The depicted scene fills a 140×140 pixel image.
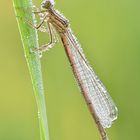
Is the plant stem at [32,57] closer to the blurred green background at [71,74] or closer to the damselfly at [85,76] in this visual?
the damselfly at [85,76]

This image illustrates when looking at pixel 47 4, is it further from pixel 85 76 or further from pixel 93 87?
pixel 93 87

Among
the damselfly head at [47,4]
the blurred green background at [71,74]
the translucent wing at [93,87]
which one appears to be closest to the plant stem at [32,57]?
the damselfly head at [47,4]

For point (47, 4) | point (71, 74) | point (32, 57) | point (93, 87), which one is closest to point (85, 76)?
point (93, 87)

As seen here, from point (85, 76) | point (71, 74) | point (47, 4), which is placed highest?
point (47, 4)

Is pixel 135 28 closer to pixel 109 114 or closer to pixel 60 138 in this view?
pixel 109 114

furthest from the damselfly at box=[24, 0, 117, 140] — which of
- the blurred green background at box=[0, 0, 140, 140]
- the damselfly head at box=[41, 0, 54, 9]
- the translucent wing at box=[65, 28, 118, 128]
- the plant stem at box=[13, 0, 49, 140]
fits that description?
the plant stem at box=[13, 0, 49, 140]

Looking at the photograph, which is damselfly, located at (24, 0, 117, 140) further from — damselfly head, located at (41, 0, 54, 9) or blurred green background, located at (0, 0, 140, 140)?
blurred green background, located at (0, 0, 140, 140)
